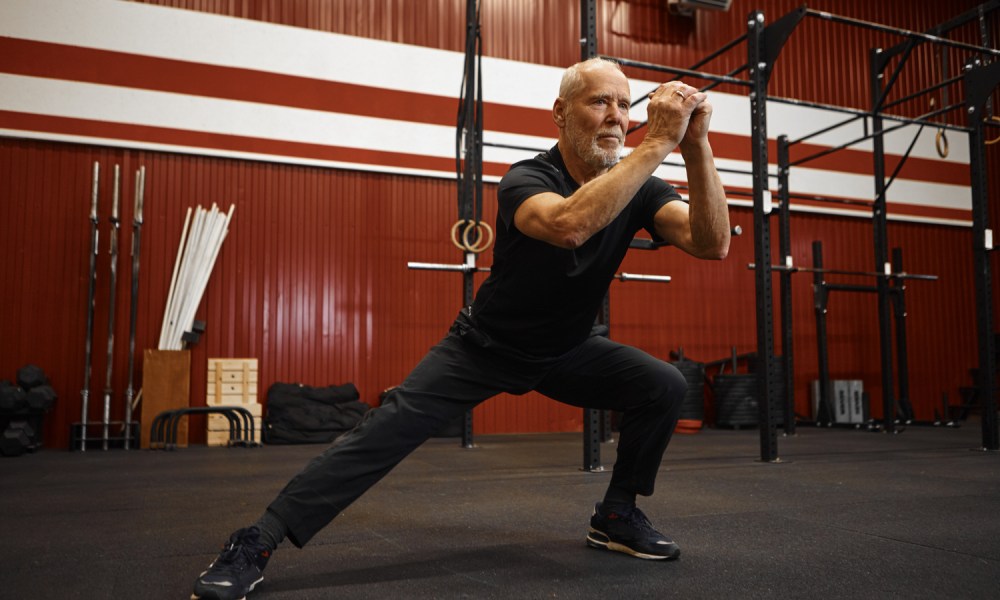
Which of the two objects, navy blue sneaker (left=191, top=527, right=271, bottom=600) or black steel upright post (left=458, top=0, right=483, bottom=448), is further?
black steel upright post (left=458, top=0, right=483, bottom=448)

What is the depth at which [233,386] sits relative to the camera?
18.8 feet

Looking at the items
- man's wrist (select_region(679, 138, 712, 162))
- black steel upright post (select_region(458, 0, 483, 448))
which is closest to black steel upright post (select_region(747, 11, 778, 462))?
black steel upright post (select_region(458, 0, 483, 448))

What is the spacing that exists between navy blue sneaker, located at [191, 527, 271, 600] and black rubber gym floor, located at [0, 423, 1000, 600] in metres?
0.10

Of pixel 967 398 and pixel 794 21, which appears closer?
pixel 794 21

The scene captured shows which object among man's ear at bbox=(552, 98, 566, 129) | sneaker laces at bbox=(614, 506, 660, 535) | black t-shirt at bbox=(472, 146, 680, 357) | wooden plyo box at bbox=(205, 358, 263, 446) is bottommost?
sneaker laces at bbox=(614, 506, 660, 535)

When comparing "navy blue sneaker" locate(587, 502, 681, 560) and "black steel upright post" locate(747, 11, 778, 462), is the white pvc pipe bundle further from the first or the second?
"navy blue sneaker" locate(587, 502, 681, 560)

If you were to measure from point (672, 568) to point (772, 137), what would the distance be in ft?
23.4

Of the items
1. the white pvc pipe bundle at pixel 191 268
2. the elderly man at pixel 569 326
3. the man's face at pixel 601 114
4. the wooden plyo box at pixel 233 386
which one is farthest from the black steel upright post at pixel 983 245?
the white pvc pipe bundle at pixel 191 268

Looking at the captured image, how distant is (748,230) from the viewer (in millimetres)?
7789

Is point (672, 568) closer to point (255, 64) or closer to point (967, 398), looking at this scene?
point (255, 64)

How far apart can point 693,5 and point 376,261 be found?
4351mm

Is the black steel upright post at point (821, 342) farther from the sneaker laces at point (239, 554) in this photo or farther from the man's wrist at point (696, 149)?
the sneaker laces at point (239, 554)

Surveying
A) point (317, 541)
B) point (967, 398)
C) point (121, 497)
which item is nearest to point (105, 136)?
point (121, 497)

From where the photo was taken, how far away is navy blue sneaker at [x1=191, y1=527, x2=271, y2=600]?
4.79ft
